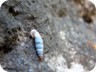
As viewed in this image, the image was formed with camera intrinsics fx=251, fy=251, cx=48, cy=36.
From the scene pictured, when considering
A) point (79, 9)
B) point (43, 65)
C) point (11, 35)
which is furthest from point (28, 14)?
point (79, 9)

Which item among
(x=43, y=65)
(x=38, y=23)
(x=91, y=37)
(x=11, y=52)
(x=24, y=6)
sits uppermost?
(x=24, y=6)

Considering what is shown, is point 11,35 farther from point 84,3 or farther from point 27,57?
point 84,3

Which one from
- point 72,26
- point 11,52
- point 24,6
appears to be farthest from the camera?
point 72,26

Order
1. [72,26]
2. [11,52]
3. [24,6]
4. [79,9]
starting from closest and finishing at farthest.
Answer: [11,52] → [24,6] → [72,26] → [79,9]
